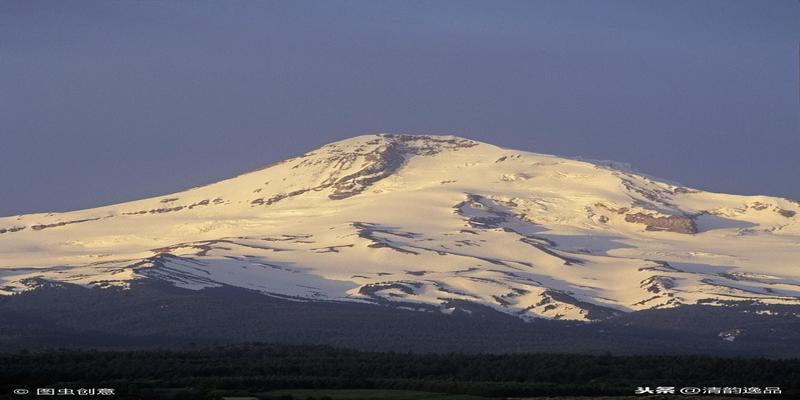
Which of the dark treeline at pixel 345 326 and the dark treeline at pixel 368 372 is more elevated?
the dark treeline at pixel 345 326

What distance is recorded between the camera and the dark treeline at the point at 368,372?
248 ft

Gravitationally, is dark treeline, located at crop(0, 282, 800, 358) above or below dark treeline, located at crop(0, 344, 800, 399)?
above

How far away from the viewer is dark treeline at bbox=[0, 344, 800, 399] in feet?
248

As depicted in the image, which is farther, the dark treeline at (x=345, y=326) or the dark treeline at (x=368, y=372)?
the dark treeline at (x=345, y=326)

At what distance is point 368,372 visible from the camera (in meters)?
86.8

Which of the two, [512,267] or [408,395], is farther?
[512,267]

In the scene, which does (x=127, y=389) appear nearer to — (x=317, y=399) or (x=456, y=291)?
(x=317, y=399)

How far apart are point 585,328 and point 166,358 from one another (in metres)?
70.9

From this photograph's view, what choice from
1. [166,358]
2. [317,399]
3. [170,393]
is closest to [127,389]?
[170,393]

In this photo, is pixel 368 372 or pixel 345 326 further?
pixel 345 326

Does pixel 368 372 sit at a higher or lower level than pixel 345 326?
lower

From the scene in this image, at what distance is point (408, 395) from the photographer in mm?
72562

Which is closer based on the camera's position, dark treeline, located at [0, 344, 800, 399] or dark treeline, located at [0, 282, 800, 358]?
dark treeline, located at [0, 344, 800, 399]

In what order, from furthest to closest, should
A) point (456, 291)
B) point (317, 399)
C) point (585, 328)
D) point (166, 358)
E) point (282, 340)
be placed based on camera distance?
1. point (456, 291)
2. point (585, 328)
3. point (282, 340)
4. point (166, 358)
5. point (317, 399)
